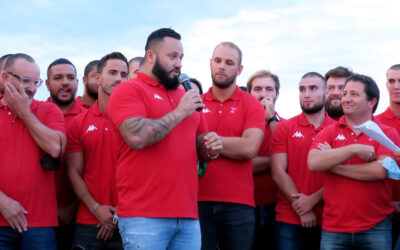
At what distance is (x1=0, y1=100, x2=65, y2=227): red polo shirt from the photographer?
166 inches

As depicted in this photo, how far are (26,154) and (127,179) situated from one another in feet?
4.02

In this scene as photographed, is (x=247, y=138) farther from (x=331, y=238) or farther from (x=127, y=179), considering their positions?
(x=127, y=179)

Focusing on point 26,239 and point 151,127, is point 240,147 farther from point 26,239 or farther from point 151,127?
point 26,239

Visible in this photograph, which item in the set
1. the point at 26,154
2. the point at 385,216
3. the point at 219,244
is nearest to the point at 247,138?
the point at 219,244

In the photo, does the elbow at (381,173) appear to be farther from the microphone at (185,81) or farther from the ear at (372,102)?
the microphone at (185,81)

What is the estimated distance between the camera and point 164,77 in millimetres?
3938

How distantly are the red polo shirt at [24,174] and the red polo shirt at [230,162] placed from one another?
1.54m

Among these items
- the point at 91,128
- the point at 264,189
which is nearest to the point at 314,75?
the point at 264,189

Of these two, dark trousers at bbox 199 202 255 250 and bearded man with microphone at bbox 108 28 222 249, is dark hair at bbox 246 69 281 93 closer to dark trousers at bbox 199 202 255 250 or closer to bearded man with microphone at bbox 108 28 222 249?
dark trousers at bbox 199 202 255 250

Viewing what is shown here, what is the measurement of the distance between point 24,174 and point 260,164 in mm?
2814

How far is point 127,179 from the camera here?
143 inches

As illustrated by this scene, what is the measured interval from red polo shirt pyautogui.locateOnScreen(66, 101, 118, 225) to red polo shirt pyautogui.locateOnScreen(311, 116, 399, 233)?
2207 millimetres

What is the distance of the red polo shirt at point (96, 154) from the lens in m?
4.78

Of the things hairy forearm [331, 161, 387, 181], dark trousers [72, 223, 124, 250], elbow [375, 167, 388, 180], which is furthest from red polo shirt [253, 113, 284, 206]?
dark trousers [72, 223, 124, 250]
